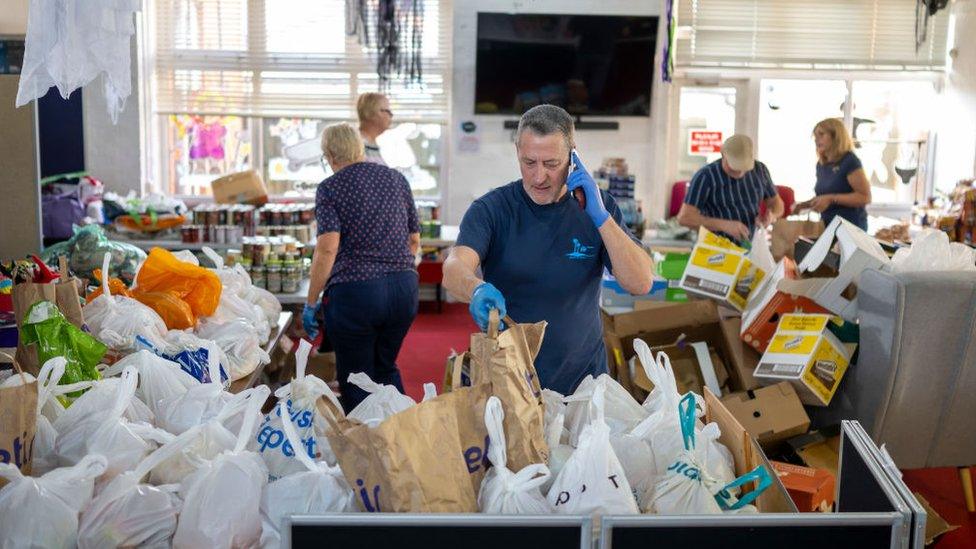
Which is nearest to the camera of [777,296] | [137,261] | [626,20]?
[777,296]

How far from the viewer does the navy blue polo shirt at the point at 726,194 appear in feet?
17.8

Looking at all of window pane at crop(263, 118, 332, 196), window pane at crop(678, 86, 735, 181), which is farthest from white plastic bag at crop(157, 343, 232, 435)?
window pane at crop(678, 86, 735, 181)

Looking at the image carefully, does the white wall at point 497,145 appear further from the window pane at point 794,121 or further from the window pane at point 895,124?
the window pane at point 895,124

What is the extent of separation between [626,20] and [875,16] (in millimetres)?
2180

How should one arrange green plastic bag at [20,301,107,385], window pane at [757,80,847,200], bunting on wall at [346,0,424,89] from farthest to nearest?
window pane at [757,80,847,200]
bunting on wall at [346,0,424,89]
green plastic bag at [20,301,107,385]

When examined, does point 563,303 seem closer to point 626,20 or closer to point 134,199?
point 134,199

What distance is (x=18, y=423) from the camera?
193cm

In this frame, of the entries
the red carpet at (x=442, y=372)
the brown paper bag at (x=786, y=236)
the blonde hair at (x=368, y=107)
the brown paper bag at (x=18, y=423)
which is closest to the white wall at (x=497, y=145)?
the red carpet at (x=442, y=372)

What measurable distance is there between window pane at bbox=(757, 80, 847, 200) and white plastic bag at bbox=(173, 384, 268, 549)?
25.4 feet

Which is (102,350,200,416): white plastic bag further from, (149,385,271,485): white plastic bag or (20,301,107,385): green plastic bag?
(149,385,271,485): white plastic bag

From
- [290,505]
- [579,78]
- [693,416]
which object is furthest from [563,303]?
[579,78]

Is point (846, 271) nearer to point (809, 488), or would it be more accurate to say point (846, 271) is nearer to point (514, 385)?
point (809, 488)

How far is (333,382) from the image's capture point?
5.87 metres

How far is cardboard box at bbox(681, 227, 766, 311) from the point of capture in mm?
4711
